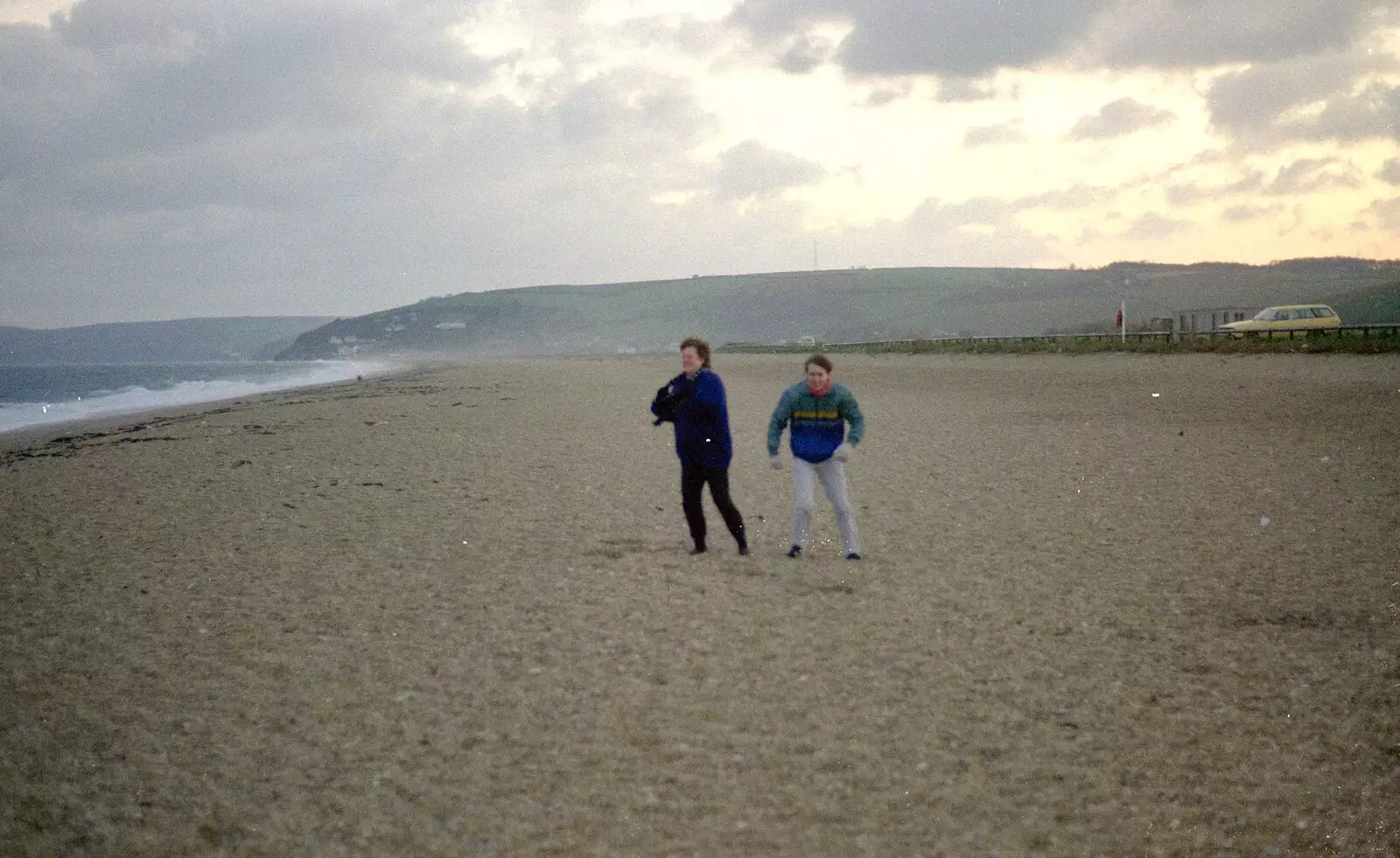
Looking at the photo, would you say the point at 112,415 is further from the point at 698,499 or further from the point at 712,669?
the point at 712,669

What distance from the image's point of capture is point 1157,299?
120188mm

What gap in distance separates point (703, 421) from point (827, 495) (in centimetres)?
114

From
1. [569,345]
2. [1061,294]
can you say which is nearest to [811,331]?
[1061,294]

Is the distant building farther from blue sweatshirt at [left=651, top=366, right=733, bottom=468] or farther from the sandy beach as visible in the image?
blue sweatshirt at [left=651, top=366, right=733, bottom=468]

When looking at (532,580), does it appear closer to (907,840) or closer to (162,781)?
(162,781)

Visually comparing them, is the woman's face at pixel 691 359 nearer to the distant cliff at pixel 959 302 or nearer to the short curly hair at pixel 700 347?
the short curly hair at pixel 700 347

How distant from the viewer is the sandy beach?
13.2 feet

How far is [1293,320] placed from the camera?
3606cm

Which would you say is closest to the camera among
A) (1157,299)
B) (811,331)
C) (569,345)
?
(1157,299)

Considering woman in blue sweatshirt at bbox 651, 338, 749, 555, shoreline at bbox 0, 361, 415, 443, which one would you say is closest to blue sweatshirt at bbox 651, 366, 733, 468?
woman in blue sweatshirt at bbox 651, 338, 749, 555

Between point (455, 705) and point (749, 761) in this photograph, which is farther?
point (455, 705)

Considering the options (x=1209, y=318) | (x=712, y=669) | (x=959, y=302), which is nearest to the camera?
(x=712, y=669)

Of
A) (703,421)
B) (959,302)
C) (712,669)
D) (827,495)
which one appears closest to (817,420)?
(827,495)

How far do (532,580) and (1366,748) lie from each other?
530cm
